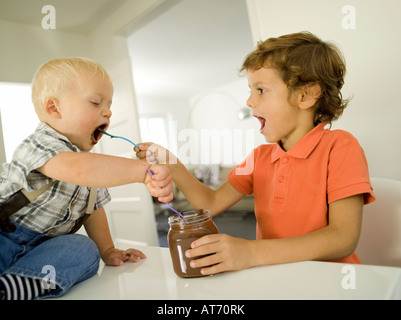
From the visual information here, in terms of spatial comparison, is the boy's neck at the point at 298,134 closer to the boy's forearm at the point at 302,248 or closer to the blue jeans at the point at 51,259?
the boy's forearm at the point at 302,248

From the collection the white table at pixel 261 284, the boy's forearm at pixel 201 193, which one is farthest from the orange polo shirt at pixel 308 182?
the white table at pixel 261 284

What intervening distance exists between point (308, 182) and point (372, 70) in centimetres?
83

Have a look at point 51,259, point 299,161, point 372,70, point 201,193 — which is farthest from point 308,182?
point 372,70

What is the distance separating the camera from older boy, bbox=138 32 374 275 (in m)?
0.75

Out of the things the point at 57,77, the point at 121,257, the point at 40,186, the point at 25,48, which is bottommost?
the point at 121,257

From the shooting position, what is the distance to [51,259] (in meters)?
0.58

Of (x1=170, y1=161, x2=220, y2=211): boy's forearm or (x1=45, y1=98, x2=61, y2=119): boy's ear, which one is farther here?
(x1=170, y1=161, x2=220, y2=211): boy's forearm

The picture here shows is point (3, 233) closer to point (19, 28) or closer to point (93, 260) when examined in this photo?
point (93, 260)

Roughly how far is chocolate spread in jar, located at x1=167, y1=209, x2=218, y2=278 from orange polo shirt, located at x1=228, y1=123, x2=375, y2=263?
356 millimetres

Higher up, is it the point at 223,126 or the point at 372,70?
the point at 372,70

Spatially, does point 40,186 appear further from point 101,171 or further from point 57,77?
point 57,77

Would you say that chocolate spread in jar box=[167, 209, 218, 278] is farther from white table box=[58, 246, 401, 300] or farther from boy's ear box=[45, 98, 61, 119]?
boy's ear box=[45, 98, 61, 119]

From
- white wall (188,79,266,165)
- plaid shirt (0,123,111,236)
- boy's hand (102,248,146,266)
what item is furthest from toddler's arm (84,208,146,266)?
white wall (188,79,266,165)

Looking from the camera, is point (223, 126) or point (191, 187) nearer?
point (191, 187)
